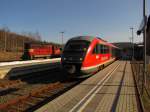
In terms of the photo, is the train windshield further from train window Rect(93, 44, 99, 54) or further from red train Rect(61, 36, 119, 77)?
train window Rect(93, 44, 99, 54)

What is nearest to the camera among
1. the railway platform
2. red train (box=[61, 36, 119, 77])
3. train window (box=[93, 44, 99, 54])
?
the railway platform

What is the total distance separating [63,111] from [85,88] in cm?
441

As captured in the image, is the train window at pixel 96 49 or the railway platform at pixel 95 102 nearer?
the railway platform at pixel 95 102

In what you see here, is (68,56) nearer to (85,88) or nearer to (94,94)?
(85,88)

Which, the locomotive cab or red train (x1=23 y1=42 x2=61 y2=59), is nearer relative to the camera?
the locomotive cab

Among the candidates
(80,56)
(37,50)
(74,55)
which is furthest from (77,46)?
(37,50)

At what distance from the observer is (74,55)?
1545 cm

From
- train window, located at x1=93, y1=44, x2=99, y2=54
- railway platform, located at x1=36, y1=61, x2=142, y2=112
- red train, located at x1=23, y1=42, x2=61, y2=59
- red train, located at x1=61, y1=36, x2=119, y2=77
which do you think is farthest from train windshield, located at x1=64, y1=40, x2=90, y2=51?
red train, located at x1=23, y1=42, x2=61, y2=59

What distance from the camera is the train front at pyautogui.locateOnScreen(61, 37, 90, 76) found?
49.6 ft

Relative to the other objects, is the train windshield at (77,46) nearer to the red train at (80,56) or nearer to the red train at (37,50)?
the red train at (80,56)

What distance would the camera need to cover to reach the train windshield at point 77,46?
15.8 metres

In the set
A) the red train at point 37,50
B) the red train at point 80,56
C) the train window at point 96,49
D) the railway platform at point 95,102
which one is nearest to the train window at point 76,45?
the red train at point 80,56

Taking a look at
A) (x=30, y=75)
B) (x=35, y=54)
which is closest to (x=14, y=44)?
(x=35, y=54)

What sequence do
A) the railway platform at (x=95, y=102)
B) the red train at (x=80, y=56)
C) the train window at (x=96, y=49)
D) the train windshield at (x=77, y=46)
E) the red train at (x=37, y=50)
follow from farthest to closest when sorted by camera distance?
the red train at (x=37, y=50)
the train window at (x=96, y=49)
the train windshield at (x=77, y=46)
the red train at (x=80, y=56)
the railway platform at (x=95, y=102)
